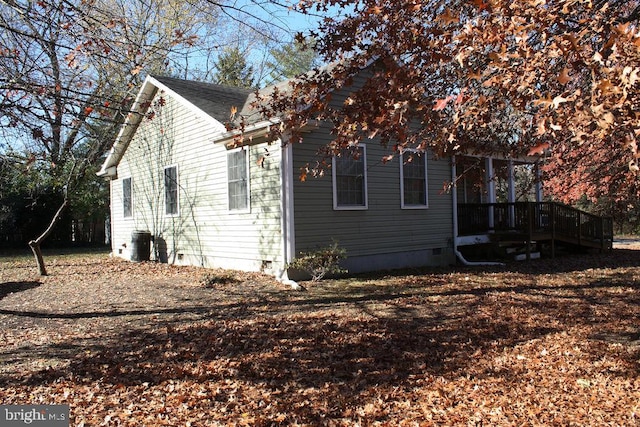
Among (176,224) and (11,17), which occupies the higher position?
(11,17)

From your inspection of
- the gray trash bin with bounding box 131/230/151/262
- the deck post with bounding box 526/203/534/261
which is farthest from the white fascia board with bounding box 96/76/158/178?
the deck post with bounding box 526/203/534/261

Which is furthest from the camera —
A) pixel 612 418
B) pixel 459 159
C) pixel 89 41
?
pixel 459 159

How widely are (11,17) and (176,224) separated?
777cm

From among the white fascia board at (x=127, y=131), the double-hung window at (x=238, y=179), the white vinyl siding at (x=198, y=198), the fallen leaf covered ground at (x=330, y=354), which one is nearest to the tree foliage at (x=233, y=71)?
the white fascia board at (x=127, y=131)

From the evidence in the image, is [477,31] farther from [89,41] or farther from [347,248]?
[347,248]

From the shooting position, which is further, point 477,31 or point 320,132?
point 320,132

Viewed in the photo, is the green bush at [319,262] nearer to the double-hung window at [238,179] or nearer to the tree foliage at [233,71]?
the double-hung window at [238,179]

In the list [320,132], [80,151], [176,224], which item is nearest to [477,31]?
[320,132]

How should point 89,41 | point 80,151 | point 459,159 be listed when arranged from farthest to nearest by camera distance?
point 80,151
point 459,159
point 89,41

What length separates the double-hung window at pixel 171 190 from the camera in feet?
48.4

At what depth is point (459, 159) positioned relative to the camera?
7.60 m

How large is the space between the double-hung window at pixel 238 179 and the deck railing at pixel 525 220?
21.6 feet

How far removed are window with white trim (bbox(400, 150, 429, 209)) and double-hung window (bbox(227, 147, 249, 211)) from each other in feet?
13.0

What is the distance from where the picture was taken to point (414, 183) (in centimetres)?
1341
